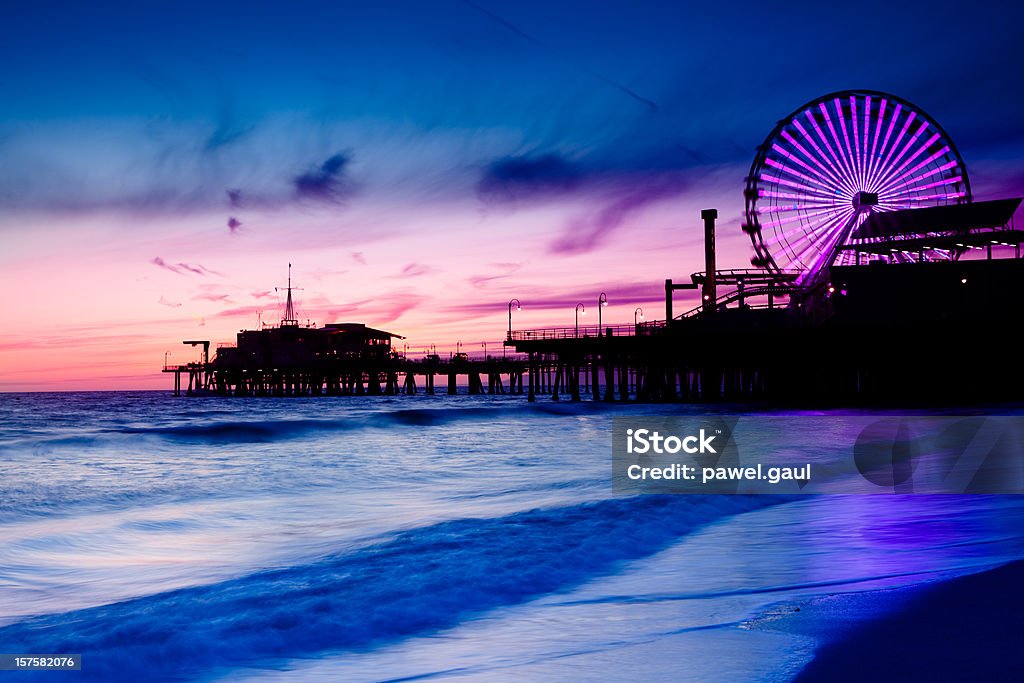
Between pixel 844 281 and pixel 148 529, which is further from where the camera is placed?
pixel 844 281

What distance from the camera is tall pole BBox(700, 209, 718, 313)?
68938 mm

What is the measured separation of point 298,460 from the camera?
73.6 feet

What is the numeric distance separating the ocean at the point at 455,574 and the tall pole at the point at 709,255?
55.6 meters

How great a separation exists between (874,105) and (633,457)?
37602 millimetres

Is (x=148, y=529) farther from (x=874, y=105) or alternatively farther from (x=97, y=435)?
(x=874, y=105)

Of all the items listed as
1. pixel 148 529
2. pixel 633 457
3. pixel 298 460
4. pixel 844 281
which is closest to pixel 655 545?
pixel 148 529

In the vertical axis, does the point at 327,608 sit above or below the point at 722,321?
below

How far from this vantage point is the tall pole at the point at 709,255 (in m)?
68.9

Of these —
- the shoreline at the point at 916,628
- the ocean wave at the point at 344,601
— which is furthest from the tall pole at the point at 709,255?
the shoreline at the point at 916,628

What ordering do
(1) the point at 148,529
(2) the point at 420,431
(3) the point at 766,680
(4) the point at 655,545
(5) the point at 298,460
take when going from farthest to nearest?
1. (2) the point at 420,431
2. (5) the point at 298,460
3. (1) the point at 148,529
4. (4) the point at 655,545
5. (3) the point at 766,680

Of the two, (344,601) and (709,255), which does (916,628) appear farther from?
(709,255)

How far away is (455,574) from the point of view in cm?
733

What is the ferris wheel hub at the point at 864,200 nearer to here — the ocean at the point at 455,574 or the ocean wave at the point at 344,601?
the ocean at the point at 455,574

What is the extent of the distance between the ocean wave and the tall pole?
60463 millimetres
